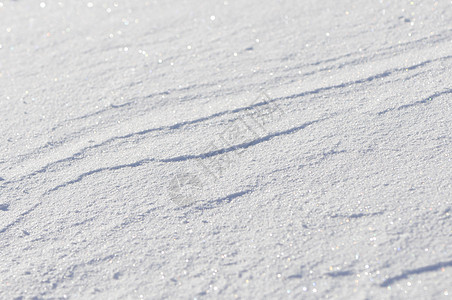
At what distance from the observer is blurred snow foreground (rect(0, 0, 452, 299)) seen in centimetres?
161

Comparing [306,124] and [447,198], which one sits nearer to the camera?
[447,198]

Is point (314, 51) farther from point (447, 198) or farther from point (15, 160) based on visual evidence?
point (15, 160)

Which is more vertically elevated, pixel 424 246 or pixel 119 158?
pixel 119 158

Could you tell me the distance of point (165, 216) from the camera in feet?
6.04

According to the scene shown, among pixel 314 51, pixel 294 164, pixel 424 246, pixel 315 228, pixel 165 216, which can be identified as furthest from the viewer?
pixel 314 51

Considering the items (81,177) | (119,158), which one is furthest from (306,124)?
(81,177)

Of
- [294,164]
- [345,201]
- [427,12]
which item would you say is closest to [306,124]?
[294,164]

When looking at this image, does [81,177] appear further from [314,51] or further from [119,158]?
[314,51]

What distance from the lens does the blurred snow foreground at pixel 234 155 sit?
1606mm

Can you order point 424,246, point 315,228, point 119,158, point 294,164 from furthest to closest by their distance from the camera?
point 119,158 → point 294,164 → point 315,228 → point 424,246

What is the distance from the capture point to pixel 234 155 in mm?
2107

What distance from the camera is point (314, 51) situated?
274 centimetres

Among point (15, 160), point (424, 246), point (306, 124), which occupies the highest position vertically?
point (15, 160)

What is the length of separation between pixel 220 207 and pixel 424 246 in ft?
2.51
